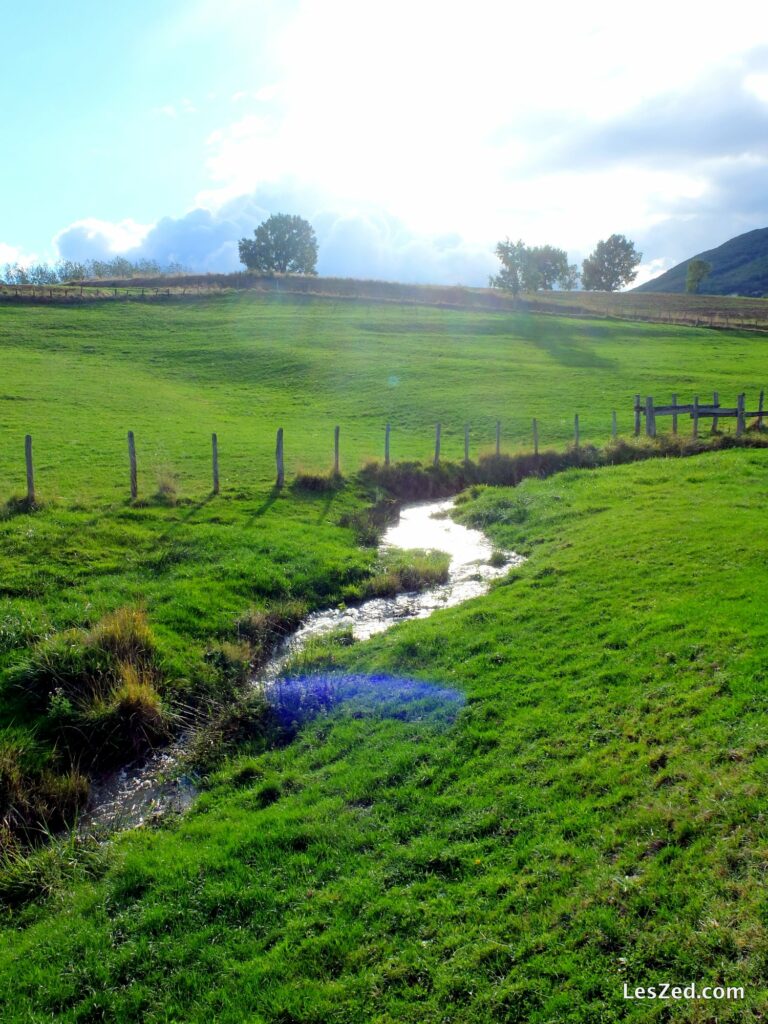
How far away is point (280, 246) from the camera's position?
13838cm

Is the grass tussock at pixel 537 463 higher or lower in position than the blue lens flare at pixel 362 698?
higher

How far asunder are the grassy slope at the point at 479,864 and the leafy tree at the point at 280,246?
13812cm

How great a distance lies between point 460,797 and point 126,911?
431cm

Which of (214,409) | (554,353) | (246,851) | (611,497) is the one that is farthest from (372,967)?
(554,353)

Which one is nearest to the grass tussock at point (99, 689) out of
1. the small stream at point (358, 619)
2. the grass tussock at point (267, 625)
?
the small stream at point (358, 619)

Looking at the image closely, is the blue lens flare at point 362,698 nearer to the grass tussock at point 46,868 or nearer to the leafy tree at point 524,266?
the grass tussock at point 46,868

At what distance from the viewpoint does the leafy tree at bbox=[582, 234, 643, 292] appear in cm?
15488

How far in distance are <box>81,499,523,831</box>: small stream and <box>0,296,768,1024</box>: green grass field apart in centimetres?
76

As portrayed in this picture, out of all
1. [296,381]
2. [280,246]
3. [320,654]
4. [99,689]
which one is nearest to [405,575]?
[320,654]

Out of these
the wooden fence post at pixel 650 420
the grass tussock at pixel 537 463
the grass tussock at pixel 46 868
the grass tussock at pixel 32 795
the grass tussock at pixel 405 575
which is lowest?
the grass tussock at pixel 46 868

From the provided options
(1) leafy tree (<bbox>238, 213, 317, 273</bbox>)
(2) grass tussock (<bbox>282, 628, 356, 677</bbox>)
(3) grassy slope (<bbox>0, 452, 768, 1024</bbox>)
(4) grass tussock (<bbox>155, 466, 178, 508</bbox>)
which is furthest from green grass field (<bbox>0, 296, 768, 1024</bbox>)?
(1) leafy tree (<bbox>238, 213, 317, 273</bbox>)

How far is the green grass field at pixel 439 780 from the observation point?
650cm

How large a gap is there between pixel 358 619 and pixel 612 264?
524 feet

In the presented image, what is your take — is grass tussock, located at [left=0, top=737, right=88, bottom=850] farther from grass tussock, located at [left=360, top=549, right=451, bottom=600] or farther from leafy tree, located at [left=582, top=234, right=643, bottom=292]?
leafy tree, located at [left=582, top=234, right=643, bottom=292]
